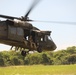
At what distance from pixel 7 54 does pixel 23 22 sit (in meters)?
151

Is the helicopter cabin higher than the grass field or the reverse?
higher

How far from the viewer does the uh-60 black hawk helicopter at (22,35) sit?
→ 75.9 feet

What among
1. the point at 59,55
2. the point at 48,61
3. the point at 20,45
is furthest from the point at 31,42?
the point at 59,55

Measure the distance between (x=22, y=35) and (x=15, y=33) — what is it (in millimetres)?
741

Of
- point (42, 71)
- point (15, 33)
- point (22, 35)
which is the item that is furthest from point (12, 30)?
point (42, 71)

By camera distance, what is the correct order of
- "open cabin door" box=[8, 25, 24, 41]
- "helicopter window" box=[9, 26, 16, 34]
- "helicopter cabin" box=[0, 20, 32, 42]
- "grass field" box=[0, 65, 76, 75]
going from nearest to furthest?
"helicopter cabin" box=[0, 20, 32, 42] → "open cabin door" box=[8, 25, 24, 41] → "helicopter window" box=[9, 26, 16, 34] → "grass field" box=[0, 65, 76, 75]

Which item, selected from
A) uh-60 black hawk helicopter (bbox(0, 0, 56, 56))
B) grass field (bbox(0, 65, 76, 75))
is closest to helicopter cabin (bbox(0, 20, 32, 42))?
uh-60 black hawk helicopter (bbox(0, 0, 56, 56))

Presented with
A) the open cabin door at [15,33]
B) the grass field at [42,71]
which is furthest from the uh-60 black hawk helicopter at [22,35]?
the grass field at [42,71]

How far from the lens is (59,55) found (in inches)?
7766

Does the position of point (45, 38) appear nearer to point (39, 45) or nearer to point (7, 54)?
point (39, 45)

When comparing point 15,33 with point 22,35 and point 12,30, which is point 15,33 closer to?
point 12,30

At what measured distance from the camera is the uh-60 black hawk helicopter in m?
23.1

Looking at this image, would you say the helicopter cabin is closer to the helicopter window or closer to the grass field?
the helicopter window

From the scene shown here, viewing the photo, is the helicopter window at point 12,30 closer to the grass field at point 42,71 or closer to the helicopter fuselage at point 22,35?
the helicopter fuselage at point 22,35
